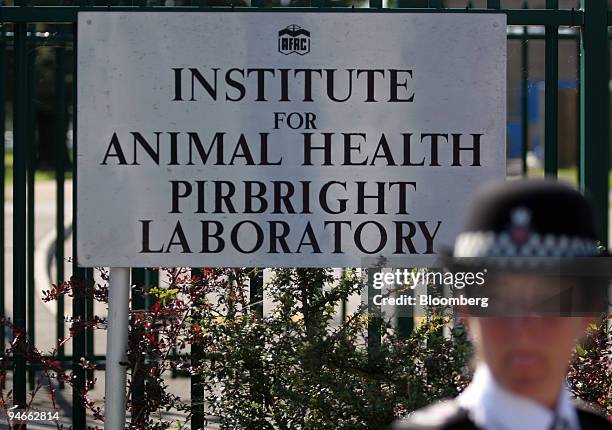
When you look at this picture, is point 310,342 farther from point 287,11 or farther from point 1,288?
point 1,288

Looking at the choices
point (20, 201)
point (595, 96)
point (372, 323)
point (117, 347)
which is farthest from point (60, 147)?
point (595, 96)

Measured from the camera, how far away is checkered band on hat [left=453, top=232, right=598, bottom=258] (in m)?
1.67

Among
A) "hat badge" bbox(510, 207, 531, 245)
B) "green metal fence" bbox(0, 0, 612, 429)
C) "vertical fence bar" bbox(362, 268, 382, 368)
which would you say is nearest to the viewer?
"hat badge" bbox(510, 207, 531, 245)

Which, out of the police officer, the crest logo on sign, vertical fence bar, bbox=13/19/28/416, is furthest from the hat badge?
vertical fence bar, bbox=13/19/28/416

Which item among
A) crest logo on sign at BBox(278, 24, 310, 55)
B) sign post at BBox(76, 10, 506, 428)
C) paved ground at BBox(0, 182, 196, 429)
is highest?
crest logo on sign at BBox(278, 24, 310, 55)

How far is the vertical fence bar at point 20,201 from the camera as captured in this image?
4.57 meters

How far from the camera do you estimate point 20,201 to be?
4629mm

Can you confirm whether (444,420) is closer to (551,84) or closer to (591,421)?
(591,421)

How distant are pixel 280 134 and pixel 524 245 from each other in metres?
2.69

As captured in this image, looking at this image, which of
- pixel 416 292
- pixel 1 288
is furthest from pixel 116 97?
pixel 1 288

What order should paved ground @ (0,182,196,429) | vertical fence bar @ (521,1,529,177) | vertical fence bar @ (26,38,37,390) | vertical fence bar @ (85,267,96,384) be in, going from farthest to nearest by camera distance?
1. vertical fence bar @ (26,38,37,390)
2. paved ground @ (0,182,196,429)
3. vertical fence bar @ (521,1,529,177)
4. vertical fence bar @ (85,267,96,384)

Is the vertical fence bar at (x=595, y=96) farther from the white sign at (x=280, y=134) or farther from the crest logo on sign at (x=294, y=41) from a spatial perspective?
the crest logo on sign at (x=294, y=41)

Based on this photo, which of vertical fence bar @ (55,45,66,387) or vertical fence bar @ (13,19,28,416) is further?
vertical fence bar @ (55,45,66,387)

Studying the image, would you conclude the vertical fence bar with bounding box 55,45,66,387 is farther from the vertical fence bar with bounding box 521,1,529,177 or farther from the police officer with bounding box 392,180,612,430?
the police officer with bounding box 392,180,612,430
